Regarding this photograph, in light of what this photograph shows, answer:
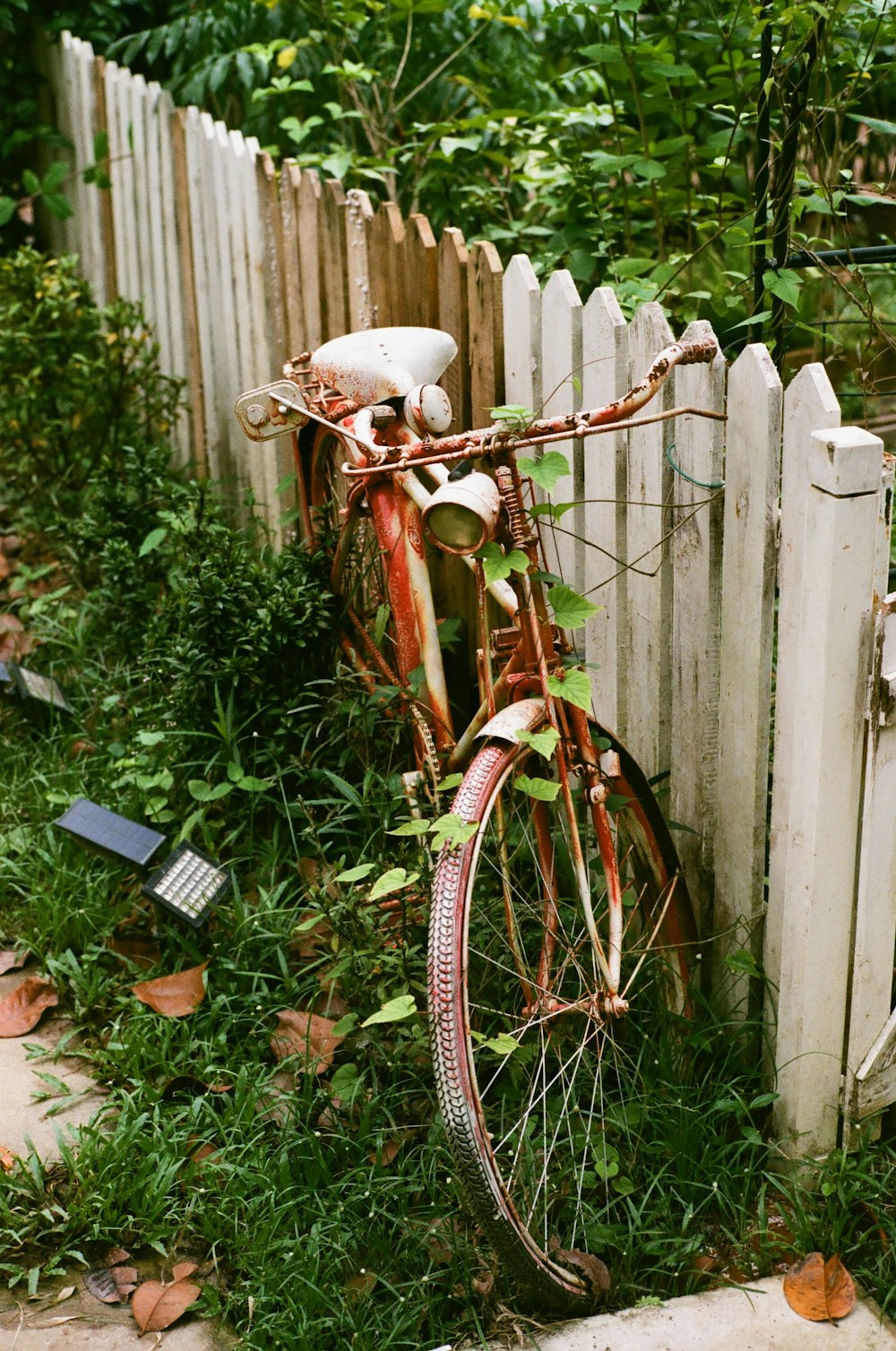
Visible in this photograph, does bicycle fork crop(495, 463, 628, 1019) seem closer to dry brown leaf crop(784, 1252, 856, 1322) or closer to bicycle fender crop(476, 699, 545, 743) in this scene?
bicycle fender crop(476, 699, 545, 743)

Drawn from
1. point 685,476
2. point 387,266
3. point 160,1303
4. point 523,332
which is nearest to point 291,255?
point 387,266

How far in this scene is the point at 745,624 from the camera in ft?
8.13

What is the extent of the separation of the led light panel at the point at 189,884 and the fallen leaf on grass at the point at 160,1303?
873 mm

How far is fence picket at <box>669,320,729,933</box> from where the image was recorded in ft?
8.25

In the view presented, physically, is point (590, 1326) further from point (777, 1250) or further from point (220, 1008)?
point (220, 1008)

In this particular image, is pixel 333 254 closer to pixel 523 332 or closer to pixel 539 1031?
pixel 523 332

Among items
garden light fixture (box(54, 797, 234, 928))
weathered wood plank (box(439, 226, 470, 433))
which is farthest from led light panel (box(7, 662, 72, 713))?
weathered wood plank (box(439, 226, 470, 433))

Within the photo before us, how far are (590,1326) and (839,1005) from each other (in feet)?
2.29

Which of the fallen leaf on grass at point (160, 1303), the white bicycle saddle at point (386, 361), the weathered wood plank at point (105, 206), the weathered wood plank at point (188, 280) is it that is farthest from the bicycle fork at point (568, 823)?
the weathered wood plank at point (105, 206)

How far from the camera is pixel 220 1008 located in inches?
118

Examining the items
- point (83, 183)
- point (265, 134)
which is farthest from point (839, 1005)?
point (83, 183)

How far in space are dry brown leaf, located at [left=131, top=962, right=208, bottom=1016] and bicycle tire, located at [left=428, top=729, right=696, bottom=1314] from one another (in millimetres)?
653

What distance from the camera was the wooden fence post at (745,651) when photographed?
2369 mm

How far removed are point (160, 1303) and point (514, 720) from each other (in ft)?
3.85
